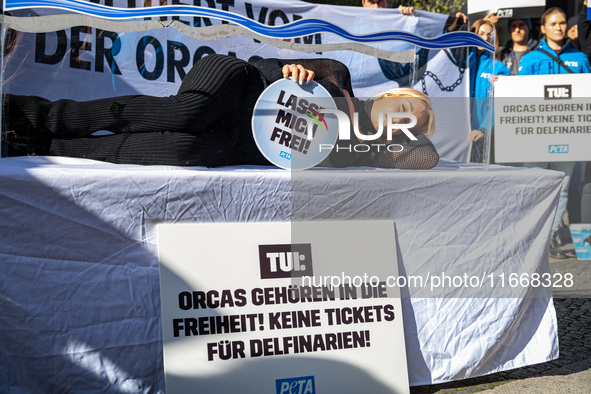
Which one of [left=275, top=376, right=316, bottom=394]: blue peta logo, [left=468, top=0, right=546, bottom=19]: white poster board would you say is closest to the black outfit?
[left=275, top=376, right=316, bottom=394]: blue peta logo

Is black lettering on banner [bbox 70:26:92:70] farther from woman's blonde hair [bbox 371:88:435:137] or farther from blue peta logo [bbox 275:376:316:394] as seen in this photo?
blue peta logo [bbox 275:376:316:394]

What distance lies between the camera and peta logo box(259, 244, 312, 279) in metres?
2.03

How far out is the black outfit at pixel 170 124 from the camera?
2145 millimetres

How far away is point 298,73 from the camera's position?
7.48 feet

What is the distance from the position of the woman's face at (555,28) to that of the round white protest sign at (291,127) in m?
3.30

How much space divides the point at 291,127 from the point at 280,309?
66 centimetres

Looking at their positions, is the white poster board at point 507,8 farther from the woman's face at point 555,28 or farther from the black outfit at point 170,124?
the black outfit at point 170,124

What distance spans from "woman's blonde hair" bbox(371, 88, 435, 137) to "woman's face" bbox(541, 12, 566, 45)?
2.89m

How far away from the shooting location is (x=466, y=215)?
2289 millimetres

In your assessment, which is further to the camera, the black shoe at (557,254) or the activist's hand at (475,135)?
the black shoe at (557,254)

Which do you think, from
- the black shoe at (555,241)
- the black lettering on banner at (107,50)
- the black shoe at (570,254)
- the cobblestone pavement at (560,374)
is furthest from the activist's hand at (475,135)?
the black shoe at (555,241)

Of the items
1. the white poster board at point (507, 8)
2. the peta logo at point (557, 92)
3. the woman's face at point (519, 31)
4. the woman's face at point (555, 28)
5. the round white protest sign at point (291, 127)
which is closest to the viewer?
the round white protest sign at point (291, 127)

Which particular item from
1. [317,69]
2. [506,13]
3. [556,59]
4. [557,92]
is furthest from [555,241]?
[317,69]

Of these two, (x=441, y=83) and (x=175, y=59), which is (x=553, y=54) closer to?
(x=441, y=83)
